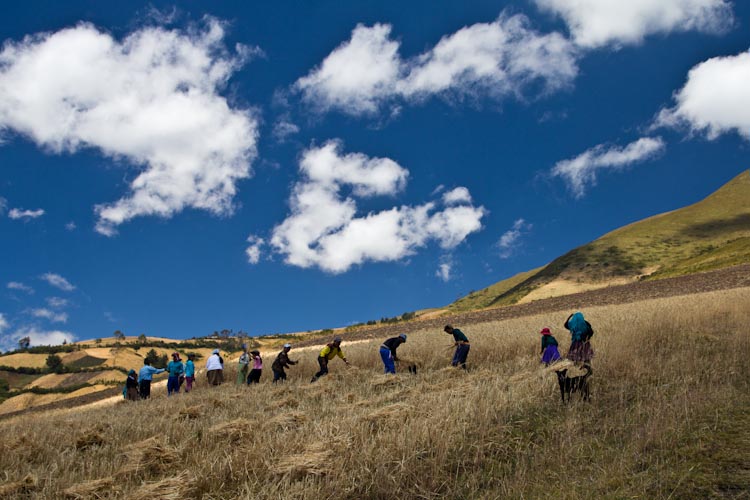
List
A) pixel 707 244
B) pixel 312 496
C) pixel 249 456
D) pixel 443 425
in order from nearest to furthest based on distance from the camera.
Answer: pixel 312 496, pixel 249 456, pixel 443 425, pixel 707 244

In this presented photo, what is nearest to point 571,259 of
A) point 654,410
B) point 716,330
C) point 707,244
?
point 707,244

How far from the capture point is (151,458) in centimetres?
570

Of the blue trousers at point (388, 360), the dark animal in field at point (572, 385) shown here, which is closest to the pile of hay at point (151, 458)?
the dark animal in field at point (572, 385)

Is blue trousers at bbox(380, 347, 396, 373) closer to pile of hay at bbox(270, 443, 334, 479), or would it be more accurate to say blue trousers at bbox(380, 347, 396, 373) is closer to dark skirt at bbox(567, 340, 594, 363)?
dark skirt at bbox(567, 340, 594, 363)

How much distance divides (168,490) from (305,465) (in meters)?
1.29

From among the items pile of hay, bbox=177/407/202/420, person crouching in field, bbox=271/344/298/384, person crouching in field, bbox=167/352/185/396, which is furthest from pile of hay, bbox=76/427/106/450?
person crouching in field, bbox=167/352/185/396

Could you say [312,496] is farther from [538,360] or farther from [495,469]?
[538,360]

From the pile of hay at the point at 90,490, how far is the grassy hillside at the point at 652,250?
2637 inches

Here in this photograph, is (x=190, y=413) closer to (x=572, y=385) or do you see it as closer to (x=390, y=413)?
(x=390, y=413)

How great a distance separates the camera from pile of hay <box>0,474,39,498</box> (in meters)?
5.12

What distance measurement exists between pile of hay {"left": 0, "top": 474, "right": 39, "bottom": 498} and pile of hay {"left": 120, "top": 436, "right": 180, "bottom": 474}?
0.93m

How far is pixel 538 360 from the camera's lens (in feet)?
38.5

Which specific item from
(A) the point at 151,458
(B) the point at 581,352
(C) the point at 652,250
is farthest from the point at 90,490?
(C) the point at 652,250

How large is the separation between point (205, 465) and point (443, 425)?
280 centimetres
